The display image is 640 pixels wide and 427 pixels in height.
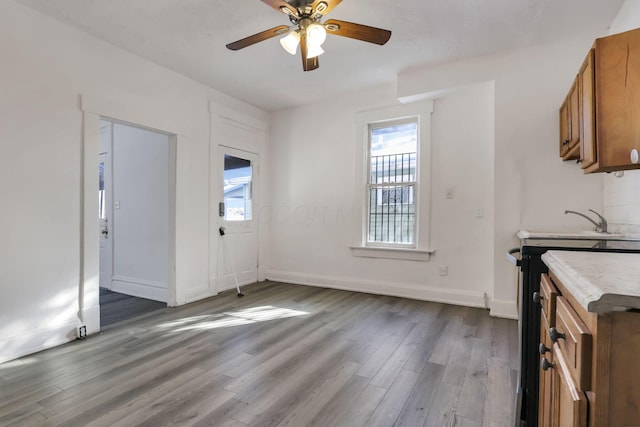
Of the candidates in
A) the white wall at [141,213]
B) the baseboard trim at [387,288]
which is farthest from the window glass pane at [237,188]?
the baseboard trim at [387,288]

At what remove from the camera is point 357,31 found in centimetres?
235

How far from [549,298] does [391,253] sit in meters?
3.04

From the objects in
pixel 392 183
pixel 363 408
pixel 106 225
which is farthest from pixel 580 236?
pixel 106 225

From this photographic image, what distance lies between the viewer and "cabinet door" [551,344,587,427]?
711 mm

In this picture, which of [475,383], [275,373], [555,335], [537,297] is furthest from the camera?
[275,373]

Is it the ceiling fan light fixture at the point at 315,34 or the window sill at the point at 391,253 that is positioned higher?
the ceiling fan light fixture at the point at 315,34

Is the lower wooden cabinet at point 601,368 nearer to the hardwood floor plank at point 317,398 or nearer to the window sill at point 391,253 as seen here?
the hardwood floor plank at point 317,398

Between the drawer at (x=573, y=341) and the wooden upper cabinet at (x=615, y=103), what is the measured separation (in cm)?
106

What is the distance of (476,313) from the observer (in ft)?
11.1

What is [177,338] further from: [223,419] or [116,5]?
[116,5]

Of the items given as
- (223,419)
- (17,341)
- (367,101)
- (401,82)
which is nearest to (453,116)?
(401,82)

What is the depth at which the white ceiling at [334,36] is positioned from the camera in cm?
253

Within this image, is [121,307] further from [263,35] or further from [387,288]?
[263,35]

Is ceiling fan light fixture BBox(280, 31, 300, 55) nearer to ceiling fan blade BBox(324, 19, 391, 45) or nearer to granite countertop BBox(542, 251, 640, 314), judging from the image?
ceiling fan blade BBox(324, 19, 391, 45)
